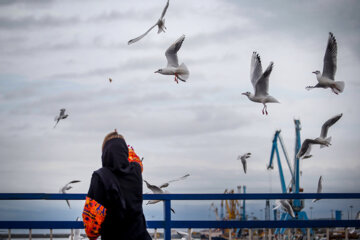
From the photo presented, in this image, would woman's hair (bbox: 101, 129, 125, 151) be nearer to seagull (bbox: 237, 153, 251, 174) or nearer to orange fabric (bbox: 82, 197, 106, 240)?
orange fabric (bbox: 82, 197, 106, 240)

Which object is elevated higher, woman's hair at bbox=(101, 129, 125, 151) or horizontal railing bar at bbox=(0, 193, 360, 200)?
woman's hair at bbox=(101, 129, 125, 151)

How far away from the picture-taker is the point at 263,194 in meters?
6.19

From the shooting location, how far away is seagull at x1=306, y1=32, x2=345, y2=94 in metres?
10.0

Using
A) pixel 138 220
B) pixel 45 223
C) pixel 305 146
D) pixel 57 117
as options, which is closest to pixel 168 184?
pixel 45 223

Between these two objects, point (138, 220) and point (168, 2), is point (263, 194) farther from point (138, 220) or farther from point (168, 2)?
point (168, 2)

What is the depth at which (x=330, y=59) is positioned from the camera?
401 inches

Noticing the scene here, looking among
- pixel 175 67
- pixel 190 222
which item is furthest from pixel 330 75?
pixel 190 222

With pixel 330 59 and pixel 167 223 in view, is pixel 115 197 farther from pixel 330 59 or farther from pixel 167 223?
pixel 330 59

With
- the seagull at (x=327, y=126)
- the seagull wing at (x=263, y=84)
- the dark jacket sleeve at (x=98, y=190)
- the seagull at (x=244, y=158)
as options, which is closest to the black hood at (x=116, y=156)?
the dark jacket sleeve at (x=98, y=190)

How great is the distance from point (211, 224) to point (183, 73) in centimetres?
577

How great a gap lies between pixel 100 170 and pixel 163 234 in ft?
8.38

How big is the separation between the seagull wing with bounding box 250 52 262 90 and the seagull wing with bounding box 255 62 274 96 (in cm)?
17

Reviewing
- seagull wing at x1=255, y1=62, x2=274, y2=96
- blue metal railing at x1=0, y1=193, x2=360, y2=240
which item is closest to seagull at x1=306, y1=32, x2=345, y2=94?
seagull wing at x1=255, y1=62, x2=274, y2=96

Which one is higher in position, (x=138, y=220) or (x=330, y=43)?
(x=330, y=43)
